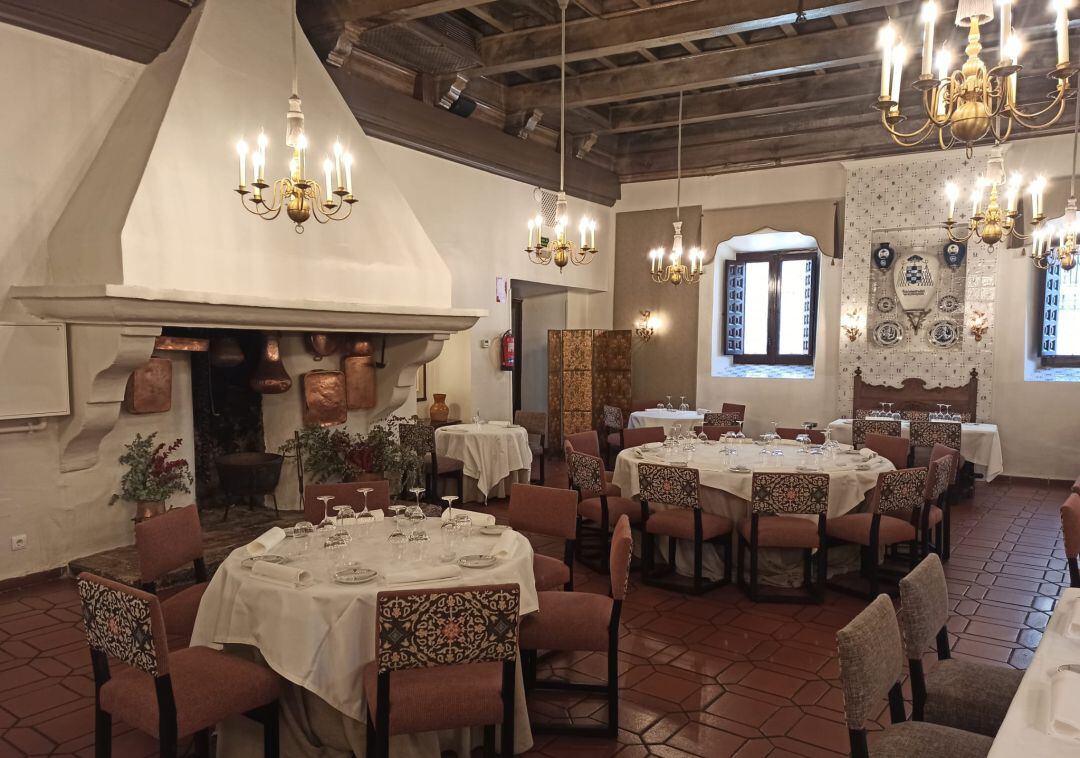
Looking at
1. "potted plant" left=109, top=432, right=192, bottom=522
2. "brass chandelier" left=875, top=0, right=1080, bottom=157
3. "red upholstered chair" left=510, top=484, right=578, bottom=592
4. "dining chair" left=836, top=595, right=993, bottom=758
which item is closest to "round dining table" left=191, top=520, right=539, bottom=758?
"red upholstered chair" left=510, top=484, right=578, bottom=592

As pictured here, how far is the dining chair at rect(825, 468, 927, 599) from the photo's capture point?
5098 millimetres

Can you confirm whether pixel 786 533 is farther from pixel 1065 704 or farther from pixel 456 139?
pixel 456 139

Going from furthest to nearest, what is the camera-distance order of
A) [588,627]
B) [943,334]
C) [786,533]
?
[943,334]
[786,533]
[588,627]

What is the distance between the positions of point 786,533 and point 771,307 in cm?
721

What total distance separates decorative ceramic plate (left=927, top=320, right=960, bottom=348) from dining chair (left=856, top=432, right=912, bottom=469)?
11.6 ft

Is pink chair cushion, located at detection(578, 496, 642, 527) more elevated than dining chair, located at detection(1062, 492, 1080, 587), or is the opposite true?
dining chair, located at detection(1062, 492, 1080, 587)

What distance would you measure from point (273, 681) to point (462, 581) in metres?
0.82

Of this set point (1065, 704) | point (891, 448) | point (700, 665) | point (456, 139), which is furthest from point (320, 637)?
point (456, 139)

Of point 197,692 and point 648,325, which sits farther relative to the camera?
point 648,325

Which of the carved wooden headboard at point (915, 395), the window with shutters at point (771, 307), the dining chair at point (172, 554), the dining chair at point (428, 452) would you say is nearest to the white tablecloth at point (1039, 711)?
the dining chair at point (172, 554)

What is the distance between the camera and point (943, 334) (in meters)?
9.94

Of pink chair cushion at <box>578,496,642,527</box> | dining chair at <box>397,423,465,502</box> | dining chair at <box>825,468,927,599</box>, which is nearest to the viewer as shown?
dining chair at <box>825,468,927,599</box>

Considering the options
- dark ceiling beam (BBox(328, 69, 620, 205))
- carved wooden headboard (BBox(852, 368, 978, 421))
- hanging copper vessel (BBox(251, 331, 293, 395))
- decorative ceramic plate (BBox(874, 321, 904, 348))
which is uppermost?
dark ceiling beam (BBox(328, 69, 620, 205))

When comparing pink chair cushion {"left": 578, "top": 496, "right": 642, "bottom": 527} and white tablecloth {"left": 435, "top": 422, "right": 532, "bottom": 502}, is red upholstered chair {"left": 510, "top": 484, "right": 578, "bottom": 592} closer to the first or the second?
pink chair cushion {"left": 578, "top": 496, "right": 642, "bottom": 527}
